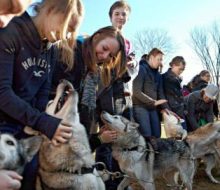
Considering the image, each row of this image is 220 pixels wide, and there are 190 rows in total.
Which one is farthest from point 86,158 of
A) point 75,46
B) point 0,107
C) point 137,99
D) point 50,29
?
point 137,99

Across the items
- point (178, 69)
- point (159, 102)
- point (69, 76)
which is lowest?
point (69, 76)

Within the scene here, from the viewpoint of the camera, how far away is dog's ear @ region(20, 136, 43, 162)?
2.29 m

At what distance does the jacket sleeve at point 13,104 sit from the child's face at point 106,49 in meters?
1.33

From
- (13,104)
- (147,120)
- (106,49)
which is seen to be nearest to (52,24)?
(13,104)

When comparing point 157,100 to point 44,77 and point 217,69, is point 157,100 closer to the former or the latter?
point 44,77

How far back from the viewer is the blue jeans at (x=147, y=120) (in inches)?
219

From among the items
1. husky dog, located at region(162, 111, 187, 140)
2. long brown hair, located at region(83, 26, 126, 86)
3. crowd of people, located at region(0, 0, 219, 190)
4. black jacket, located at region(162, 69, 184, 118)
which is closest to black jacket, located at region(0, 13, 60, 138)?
crowd of people, located at region(0, 0, 219, 190)

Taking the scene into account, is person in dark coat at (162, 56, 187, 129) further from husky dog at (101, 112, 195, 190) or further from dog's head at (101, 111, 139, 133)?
dog's head at (101, 111, 139, 133)

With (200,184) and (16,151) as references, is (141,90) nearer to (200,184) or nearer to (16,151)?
(200,184)

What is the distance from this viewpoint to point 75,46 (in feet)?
11.1

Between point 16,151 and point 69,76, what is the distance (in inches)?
46.5

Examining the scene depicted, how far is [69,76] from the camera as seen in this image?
10.8 ft

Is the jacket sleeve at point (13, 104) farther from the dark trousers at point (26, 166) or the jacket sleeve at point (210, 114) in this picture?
the jacket sleeve at point (210, 114)

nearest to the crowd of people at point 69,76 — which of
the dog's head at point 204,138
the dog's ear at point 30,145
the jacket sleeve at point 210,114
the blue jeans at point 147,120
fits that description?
the blue jeans at point 147,120
